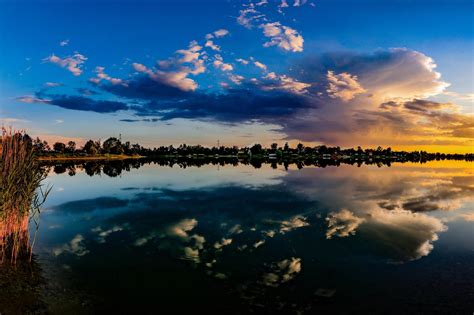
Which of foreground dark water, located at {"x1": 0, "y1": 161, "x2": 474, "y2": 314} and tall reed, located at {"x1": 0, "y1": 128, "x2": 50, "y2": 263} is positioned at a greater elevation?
tall reed, located at {"x1": 0, "y1": 128, "x2": 50, "y2": 263}

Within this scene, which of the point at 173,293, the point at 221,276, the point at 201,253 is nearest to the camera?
the point at 173,293

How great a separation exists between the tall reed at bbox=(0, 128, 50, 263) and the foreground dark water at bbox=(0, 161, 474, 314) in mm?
1525

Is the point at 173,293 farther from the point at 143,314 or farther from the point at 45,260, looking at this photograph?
the point at 45,260

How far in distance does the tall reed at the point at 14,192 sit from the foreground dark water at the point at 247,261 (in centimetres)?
152

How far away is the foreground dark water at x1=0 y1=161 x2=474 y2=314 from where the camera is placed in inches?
484

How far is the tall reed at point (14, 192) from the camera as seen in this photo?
16797mm

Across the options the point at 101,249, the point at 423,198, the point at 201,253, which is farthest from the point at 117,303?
the point at 423,198

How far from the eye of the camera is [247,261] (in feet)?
55.2

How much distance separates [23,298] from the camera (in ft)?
→ 40.7

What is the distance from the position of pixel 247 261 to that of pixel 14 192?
13.6 meters

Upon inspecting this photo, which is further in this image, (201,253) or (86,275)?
(201,253)

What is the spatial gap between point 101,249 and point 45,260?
3.01 m

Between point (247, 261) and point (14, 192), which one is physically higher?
point (14, 192)

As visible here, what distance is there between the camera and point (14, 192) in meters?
17.1
